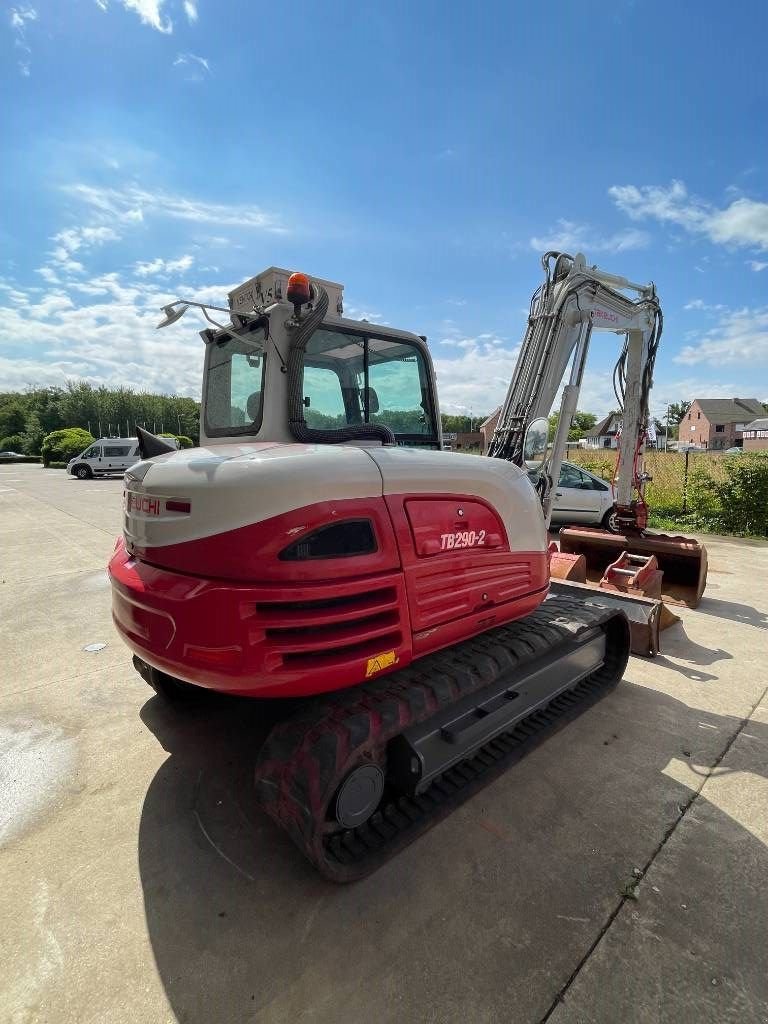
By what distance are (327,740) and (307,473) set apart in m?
1.09

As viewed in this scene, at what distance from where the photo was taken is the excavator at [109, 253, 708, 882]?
1957mm

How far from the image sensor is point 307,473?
1985 mm

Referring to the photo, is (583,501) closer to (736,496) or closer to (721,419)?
(736,496)

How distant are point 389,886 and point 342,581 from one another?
1330mm

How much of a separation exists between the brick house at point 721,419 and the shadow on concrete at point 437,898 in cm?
7805

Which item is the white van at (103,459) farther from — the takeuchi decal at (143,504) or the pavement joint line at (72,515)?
the takeuchi decal at (143,504)

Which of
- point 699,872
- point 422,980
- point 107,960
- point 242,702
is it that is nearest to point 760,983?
point 699,872

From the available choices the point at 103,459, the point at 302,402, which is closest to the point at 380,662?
the point at 302,402

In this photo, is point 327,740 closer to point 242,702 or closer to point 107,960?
point 107,960

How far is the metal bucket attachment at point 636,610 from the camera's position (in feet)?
14.5

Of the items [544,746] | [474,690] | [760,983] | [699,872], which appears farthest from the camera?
[544,746]

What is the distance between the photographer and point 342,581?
203cm

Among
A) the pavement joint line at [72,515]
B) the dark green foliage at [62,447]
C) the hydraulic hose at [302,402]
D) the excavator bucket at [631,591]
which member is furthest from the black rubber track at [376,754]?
the dark green foliage at [62,447]

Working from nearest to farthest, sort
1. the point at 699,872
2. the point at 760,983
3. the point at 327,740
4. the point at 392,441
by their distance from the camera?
the point at 760,983 → the point at 327,740 → the point at 699,872 → the point at 392,441
